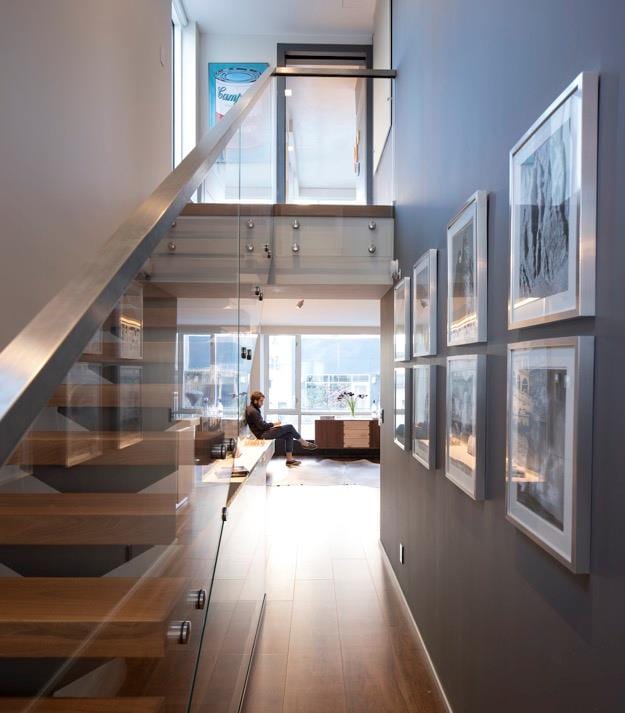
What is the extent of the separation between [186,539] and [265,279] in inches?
98.7

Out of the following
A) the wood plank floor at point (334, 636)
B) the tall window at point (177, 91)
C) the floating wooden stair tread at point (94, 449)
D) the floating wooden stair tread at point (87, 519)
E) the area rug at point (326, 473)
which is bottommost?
the area rug at point (326, 473)

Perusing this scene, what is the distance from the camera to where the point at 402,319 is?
330cm

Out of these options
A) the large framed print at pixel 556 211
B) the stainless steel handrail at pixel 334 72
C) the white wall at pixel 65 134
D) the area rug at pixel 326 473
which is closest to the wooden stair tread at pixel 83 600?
the large framed print at pixel 556 211

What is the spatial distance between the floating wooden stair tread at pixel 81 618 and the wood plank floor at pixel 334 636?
1.79 meters

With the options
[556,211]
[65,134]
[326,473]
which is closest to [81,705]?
[556,211]

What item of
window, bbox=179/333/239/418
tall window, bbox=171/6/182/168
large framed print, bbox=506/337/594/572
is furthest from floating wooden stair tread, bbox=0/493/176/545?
tall window, bbox=171/6/182/168

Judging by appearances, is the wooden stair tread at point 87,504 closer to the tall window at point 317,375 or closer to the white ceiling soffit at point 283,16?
the white ceiling soffit at point 283,16

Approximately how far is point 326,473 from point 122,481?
22.5ft

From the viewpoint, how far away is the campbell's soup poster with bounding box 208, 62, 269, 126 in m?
6.15

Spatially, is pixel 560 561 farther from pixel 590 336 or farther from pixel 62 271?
pixel 62 271

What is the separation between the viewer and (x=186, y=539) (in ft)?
3.78

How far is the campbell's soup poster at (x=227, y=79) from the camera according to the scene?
615 centimetres

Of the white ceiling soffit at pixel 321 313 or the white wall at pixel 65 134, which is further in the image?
the white ceiling soffit at pixel 321 313

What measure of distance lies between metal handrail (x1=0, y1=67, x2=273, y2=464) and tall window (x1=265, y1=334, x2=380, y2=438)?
852cm
